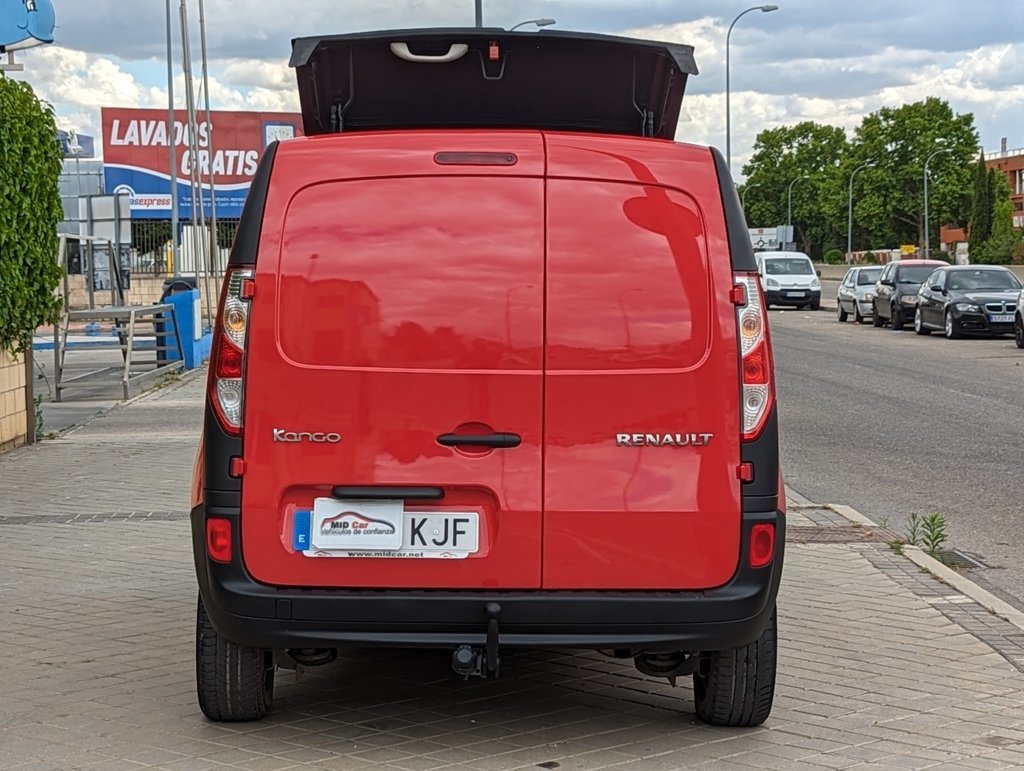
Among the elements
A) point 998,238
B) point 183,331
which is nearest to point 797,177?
point 998,238

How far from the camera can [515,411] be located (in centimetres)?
457

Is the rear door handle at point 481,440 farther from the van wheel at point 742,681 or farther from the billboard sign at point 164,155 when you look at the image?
the billboard sign at point 164,155

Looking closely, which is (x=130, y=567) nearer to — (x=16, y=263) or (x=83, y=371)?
(x=16, y=263)

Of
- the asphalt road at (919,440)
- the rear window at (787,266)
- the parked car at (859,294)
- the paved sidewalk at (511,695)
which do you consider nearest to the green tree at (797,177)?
the rear window at (787,266)

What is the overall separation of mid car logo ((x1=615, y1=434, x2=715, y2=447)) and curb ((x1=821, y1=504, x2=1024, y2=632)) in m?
2.72

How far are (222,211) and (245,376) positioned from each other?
5783 centimetres

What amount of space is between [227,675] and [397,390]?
3.92 ft

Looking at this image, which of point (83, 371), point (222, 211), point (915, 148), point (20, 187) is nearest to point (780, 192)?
point (915, 148)

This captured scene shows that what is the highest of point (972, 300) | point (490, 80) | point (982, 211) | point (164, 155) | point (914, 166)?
point (914, 166)

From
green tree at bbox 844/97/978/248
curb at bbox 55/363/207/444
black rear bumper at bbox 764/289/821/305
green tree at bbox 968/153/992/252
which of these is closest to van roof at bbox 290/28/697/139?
curb at bbox 55/363/207/444

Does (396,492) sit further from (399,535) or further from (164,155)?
(164,155)

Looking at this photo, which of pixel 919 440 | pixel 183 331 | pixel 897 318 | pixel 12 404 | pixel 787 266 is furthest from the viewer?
pixel 787 266

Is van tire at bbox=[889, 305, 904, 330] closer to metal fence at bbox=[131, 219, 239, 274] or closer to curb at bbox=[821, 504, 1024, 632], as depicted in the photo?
metal fence at bbox=[131, 219, 239, 274]

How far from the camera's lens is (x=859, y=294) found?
4069cm
